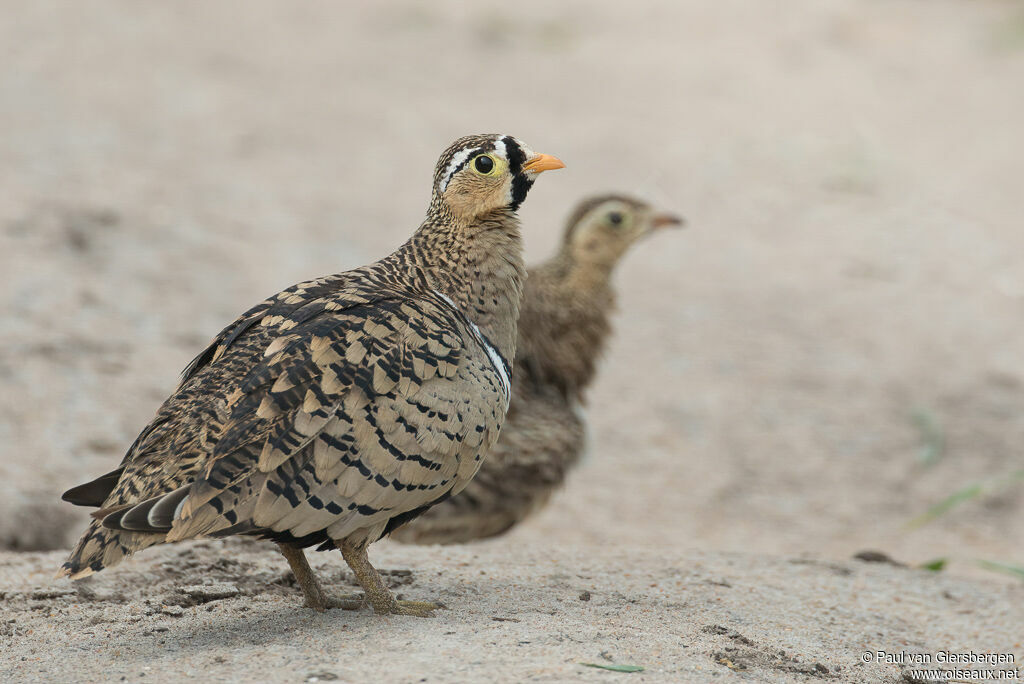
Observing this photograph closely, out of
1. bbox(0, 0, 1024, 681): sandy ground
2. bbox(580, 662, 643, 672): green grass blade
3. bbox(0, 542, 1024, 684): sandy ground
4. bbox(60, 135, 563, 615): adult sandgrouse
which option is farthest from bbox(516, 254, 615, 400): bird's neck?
bbox(580, 662, 643, 672): green grass blade

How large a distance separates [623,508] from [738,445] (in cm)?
99

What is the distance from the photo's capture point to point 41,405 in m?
5.70

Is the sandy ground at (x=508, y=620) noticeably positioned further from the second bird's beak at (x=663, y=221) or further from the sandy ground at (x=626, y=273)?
the second bird's beak at (x=663, y=221)

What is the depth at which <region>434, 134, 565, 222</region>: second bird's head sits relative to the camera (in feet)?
12.3

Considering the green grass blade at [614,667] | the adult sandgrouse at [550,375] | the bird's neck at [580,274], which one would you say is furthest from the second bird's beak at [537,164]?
the bird's neck at [580,274]

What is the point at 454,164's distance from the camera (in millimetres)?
3766

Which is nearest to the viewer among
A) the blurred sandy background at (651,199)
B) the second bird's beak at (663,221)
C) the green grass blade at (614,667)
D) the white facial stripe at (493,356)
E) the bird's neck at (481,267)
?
the green grass blade at (614,667)

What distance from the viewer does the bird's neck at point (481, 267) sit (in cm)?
370

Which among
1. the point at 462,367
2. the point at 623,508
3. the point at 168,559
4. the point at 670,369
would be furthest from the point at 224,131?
the point at 462,367

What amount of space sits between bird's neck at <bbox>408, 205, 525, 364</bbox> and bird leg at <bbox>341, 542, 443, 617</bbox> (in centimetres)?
82

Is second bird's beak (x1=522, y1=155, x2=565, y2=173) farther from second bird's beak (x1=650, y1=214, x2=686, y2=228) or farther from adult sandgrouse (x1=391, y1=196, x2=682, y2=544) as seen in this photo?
second bird's beak (x1=650, y1=214, x2=686, y2=228)

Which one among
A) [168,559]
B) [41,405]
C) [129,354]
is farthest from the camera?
[129,354]

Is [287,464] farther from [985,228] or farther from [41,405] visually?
[985,228]

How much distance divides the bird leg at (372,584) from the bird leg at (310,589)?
134 mm
